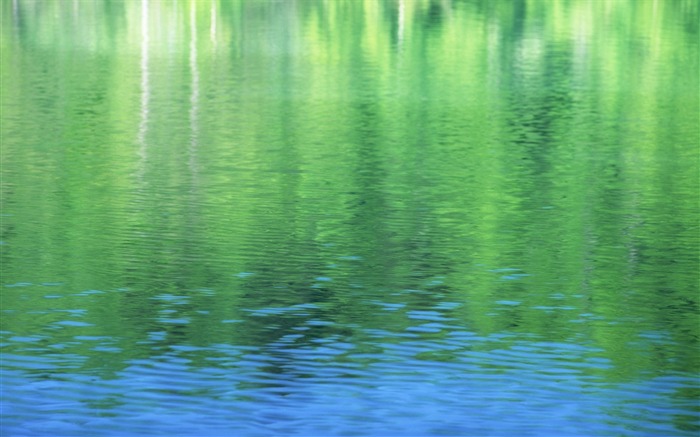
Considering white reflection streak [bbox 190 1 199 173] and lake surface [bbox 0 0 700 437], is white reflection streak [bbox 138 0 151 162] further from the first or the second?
white reflection streak [bbox 190 1 199 173]

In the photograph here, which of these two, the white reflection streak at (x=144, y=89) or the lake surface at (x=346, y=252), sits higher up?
the white reflection streak at (x=144, y=89)

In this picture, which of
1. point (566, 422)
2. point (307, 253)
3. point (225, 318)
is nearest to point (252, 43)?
point (307, 253)

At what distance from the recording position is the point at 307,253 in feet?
69.5

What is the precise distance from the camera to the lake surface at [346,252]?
1489cm

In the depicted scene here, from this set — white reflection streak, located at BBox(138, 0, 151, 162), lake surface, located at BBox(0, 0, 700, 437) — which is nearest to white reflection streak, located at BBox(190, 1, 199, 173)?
lake surface, located at BBox(0, 0, 700, 437)

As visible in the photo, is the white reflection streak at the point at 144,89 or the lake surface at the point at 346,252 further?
the white reflection streak at the point at 144,89

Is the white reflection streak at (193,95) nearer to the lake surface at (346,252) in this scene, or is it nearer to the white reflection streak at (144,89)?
→ the lake surface at (346,252)

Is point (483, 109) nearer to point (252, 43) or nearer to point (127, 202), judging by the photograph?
point (127, 202)

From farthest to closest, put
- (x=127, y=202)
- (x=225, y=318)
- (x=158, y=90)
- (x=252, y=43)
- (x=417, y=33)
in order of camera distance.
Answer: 1. (x=417, y=33)
2. (x=252, y=43)
3. (x=158, y=90)
4. (x=127, y=202)
5. (x=225, y=318)

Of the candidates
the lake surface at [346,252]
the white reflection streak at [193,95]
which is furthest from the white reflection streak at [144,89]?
the white reflection streak at [193,95]

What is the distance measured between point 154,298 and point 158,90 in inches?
884

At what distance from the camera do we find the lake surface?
48.9 ft

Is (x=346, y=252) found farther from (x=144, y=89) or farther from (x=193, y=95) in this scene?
(x=144, y=89)

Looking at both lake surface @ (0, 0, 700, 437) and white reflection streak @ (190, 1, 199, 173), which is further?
white reflection streak @ (190, 1, 199, 173)
